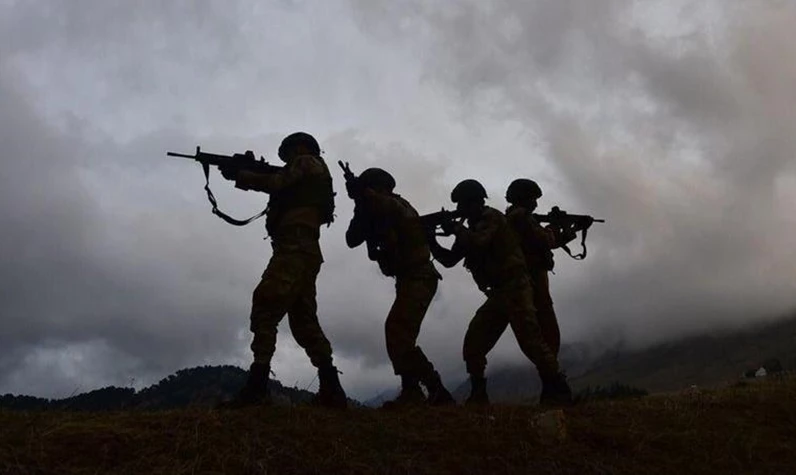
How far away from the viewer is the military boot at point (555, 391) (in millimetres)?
8102

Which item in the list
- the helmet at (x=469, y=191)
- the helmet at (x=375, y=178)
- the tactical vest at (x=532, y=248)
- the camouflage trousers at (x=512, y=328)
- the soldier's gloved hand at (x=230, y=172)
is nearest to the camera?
the camouflage trousers at (x=512, y=328)

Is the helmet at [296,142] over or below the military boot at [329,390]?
over

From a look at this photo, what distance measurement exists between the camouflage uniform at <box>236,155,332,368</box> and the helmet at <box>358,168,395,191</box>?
0.73m

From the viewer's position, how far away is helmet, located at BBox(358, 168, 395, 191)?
9039 mm

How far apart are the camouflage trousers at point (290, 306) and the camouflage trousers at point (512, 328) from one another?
2.06 meters

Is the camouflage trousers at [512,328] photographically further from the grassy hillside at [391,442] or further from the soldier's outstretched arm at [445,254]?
the grassy hillside at [391,442]

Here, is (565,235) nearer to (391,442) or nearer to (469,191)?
(469,191)

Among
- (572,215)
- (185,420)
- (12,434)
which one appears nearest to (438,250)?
(572,215)

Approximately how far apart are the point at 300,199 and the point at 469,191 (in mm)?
2506

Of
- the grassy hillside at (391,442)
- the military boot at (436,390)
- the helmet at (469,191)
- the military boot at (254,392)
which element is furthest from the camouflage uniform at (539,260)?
the military boot at (254,392)

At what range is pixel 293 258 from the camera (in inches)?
306

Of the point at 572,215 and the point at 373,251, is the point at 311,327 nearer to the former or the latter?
the point at 373,251

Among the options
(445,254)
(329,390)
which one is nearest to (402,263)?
(445,254)

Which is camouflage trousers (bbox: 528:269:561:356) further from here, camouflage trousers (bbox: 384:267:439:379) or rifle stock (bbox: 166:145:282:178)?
rifle stock (bbox: 166:145:282:178)
